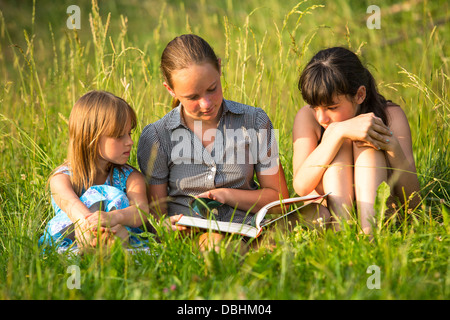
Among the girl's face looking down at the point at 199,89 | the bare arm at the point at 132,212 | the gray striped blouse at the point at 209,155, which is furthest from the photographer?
the gray striped blouse at the point at 209,155

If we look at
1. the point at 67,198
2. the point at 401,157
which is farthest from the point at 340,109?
the point at 67,198

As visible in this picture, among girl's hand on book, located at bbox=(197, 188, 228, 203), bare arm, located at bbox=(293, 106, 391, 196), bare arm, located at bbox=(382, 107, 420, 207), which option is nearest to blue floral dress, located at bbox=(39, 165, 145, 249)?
girl's hand on book, located at bbox=(197, 188, 228, 203)

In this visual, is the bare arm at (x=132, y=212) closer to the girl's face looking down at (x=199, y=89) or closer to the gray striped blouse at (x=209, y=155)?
the gray striped blouse at (x=209, y=155)

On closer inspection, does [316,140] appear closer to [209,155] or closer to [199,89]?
[209,155]

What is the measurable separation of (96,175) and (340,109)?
1.14m

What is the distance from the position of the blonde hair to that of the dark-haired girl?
84 cm

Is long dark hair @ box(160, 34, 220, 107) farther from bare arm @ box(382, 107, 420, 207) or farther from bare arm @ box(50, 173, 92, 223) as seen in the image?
bare arm @ box(382, 107, 420, 207)

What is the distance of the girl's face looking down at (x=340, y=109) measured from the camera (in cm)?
230

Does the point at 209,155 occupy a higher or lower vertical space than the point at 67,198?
higher

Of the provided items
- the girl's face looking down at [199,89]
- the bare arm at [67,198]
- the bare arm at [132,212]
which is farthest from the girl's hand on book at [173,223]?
the girl's face looking down at [199,89]

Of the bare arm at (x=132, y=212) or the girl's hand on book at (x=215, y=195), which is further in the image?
the girl's hand on book at (x=215, y=195)

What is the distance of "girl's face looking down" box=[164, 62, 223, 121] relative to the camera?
2.22m

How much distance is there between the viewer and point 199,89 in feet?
7.31
